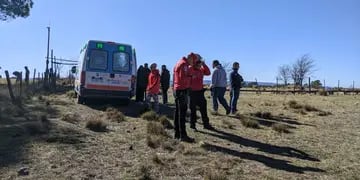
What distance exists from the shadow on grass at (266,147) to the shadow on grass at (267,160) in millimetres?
645

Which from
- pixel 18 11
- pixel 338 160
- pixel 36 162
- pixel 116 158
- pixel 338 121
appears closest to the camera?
pixel 36 162

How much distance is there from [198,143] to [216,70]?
6650 millimetres

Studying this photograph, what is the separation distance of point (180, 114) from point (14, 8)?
1017 inches

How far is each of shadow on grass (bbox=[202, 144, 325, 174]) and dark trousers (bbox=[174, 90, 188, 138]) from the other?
832 millimetres

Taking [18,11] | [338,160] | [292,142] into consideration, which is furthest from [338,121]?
[18,11]

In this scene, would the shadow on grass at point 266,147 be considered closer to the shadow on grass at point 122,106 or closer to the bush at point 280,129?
the bush at point 280,129

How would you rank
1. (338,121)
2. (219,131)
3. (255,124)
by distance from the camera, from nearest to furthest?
(219,131) → (255,124) → (338,121)

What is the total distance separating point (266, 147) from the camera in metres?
Result: 9.69

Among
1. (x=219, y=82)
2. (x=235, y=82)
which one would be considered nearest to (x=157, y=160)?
(x=219, y=82)

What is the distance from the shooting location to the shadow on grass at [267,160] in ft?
25.1

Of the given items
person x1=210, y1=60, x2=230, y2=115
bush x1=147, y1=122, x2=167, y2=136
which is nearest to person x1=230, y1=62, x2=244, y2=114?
person x1=210, y1=60, x2=230, y2=115

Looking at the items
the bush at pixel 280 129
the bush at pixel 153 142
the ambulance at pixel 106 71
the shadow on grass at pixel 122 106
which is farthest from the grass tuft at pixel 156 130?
the ambulance at pixel 106 71

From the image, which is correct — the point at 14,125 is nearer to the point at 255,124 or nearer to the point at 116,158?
the point at 116,158

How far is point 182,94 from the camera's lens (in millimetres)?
9992
